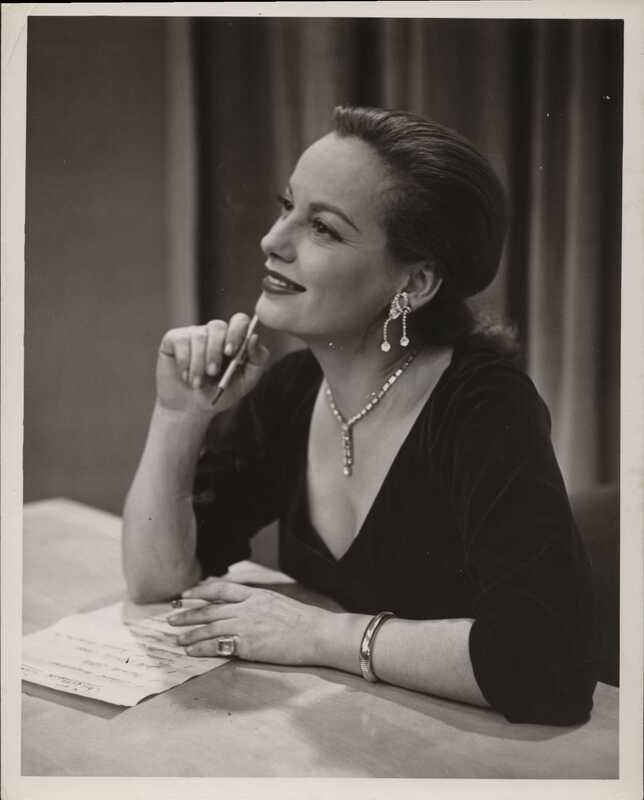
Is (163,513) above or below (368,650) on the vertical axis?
above

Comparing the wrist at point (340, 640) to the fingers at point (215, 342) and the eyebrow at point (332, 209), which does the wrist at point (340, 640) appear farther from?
the eyebrow at point (332, 209)

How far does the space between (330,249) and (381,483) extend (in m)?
0.30

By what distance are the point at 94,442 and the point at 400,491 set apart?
1.38ft

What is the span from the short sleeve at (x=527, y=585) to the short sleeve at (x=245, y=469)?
0.34 metres

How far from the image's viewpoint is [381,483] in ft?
4.01

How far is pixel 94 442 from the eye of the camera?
4.23 ft

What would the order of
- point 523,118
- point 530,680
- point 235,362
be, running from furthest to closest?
point 235,362 < point 523,118 < point 530,680

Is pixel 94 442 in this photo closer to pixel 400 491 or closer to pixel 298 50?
pixel 400 491

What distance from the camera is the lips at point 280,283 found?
118 cm

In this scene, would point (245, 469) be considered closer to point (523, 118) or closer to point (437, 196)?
point (437, 196)

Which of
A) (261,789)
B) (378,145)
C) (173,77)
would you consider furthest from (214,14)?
(261,789)

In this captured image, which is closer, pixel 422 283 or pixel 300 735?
pixel 300 735

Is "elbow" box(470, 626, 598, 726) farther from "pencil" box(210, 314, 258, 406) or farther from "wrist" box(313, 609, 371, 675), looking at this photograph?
"pencil" box(210, 314, 258, 406)

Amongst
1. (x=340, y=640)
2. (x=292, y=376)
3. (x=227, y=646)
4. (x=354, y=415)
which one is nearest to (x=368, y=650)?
(x=340, y=640)
